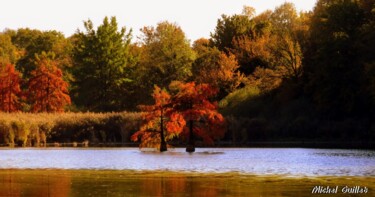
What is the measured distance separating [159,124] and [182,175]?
2351cm

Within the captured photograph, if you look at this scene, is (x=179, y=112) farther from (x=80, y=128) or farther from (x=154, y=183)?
(x=154, y=183)

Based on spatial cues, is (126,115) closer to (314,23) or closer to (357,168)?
(314,23)

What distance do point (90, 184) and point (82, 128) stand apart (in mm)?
45553

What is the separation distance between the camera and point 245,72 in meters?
95.9

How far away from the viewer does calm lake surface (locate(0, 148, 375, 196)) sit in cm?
2619

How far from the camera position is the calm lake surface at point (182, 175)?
26188mm

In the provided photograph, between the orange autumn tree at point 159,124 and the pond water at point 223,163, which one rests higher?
the orange autumn tree at point 159,124

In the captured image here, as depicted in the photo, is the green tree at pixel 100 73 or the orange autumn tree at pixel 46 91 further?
the green tree at pixel 100 73

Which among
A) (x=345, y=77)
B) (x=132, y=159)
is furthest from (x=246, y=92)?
(x=132, y=159)

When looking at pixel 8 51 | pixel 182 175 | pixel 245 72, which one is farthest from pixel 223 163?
pixel 8 51

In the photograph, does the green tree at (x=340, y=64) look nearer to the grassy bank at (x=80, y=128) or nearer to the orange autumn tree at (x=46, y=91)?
the grassy bank at (x=80, y=128)
